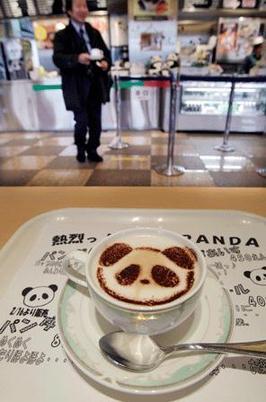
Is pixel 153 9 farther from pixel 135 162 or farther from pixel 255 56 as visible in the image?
Result: pixel 135 162

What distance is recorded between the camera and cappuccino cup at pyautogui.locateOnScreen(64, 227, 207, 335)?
0.27 metres

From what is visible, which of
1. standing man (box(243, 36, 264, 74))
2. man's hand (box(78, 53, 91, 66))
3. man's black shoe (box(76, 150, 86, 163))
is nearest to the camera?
man's hand (box(78, 53, 91, 66))

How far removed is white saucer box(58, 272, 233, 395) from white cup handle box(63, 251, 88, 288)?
0.07 feet

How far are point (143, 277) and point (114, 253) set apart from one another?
53 mm

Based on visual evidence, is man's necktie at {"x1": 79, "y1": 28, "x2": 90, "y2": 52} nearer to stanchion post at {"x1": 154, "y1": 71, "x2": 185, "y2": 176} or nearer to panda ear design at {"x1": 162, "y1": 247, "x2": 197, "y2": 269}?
stanchion post at {"x1": 154, "y1": 71, "x2": 185, "y2": 176}

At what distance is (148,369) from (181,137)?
2.95m

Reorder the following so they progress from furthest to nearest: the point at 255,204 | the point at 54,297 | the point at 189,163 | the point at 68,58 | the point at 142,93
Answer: the point at 142,93 → the point at 189,163 → the point at 68,58 → the point at 255,204 → the point at 54,297

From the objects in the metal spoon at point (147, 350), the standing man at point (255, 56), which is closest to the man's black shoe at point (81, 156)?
the metal spoon at point (147, 350)

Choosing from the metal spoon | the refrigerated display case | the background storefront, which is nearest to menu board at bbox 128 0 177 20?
the background storefront

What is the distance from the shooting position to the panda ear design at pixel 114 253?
1.13 feet

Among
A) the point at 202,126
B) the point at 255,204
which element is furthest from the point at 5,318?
the point at 202,126

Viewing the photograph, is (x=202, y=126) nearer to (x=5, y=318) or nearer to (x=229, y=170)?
(x=229, y=170)

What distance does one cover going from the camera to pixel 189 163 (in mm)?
2252

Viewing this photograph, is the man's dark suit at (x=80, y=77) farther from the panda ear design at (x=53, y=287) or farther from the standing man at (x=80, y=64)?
the panda ear design at (x=53, y=287)
